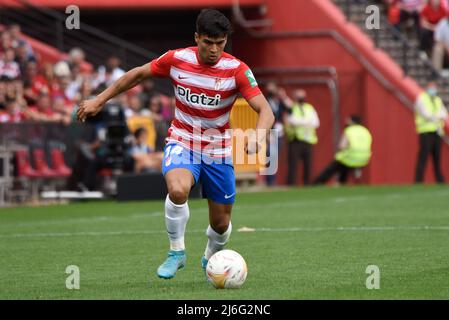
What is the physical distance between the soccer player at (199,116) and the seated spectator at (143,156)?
1336 cm

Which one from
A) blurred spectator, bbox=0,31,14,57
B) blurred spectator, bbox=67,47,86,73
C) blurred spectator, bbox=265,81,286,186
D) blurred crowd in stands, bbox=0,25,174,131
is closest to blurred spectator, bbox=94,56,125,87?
blurred crowd in stands, bbox=0,25,174,131

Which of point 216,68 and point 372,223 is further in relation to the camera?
point 372,223

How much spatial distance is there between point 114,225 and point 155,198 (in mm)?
5542

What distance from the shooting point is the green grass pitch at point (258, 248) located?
10.4 meters

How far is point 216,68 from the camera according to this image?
11070 millimetres

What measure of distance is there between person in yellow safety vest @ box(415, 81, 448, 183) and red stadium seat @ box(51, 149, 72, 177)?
8.37m

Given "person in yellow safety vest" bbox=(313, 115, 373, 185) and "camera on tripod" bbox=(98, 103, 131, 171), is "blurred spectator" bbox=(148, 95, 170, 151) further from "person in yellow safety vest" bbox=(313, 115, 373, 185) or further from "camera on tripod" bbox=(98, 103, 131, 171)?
"person in yellow safety vest" bbox=(313, 115, 373, 185)

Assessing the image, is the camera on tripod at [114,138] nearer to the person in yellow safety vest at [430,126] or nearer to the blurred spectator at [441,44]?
the person in yellow safety vest at [430,126]

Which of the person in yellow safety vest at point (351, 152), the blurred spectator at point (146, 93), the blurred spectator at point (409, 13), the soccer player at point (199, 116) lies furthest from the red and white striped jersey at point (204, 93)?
the blurred spectator at point (409, 13)

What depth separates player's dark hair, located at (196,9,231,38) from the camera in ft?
35.0

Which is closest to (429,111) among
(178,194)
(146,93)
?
(146,93)
